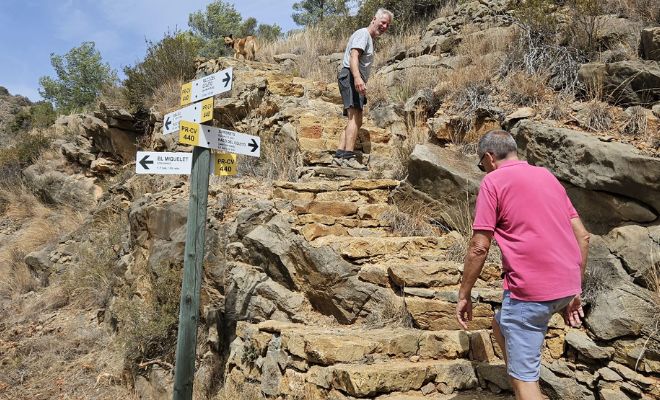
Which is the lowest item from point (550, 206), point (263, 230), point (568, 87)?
point (263, 230)

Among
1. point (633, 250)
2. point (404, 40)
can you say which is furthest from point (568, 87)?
point (404, 40)

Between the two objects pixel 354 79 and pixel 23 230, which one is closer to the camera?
pixel 354 79

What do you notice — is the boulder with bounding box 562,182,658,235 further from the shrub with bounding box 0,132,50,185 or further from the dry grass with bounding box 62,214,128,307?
the shrub with bounding box 0,132,50,185

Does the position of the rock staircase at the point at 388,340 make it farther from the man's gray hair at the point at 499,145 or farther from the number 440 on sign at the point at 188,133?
the number 440 on sign at the point at 188,133

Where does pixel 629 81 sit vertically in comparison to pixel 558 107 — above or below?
above

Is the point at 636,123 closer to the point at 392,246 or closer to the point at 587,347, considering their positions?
the point at 587,347

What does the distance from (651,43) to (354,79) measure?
3575mm

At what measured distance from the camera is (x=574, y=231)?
9.91 feet

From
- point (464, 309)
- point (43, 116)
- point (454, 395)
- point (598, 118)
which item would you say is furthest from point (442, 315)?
point (43, 116)

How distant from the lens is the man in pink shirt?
2.64 meters

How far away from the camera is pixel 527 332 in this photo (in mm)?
2674

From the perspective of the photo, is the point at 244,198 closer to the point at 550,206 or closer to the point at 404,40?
the point at 550,206

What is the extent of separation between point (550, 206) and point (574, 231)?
1.46 feet

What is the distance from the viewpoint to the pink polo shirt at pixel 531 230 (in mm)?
2633
